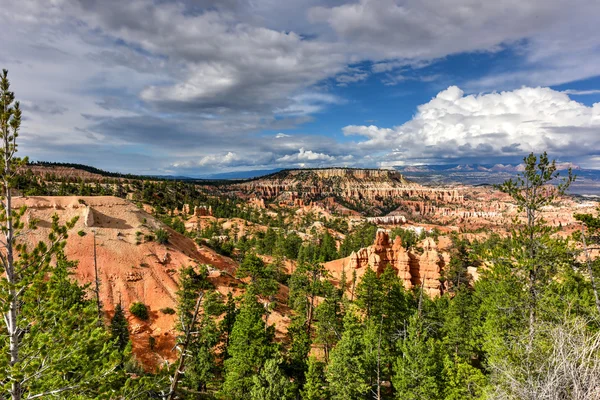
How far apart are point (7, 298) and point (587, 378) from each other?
1732 cm

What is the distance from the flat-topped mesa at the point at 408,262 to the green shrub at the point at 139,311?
38.1m

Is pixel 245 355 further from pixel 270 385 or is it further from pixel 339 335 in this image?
pixel 339 335

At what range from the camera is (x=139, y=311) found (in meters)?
42.4

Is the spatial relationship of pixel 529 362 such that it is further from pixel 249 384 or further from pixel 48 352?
pixel 249 384

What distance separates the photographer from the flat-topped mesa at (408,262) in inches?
2442

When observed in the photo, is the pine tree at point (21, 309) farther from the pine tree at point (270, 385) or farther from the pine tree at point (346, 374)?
the pine tree at point (346, 374)

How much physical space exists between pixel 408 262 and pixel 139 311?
4827 cm

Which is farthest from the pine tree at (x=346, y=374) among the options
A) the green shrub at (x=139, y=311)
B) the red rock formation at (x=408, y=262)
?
the red rock formation at (x=408, y=262)

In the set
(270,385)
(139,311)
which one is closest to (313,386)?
(270,385)

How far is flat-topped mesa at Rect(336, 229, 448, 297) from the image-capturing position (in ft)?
204

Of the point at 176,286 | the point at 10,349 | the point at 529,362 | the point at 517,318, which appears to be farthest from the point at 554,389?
the point at 176,286

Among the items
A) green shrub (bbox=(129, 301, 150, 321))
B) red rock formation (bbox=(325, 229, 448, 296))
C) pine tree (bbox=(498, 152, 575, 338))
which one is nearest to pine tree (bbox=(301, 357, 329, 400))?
pine tree (bbox=(498, 152, 575, 338))

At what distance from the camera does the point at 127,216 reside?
2334 inches

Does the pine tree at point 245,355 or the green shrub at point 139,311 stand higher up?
the pine tree at point 245,355
